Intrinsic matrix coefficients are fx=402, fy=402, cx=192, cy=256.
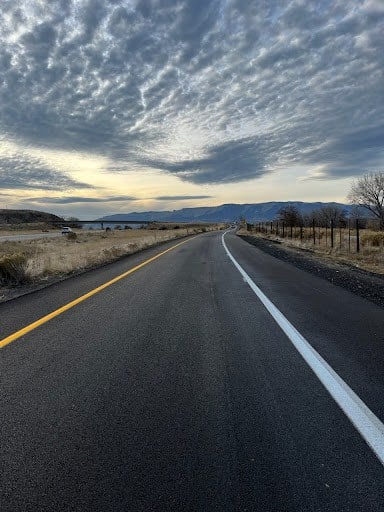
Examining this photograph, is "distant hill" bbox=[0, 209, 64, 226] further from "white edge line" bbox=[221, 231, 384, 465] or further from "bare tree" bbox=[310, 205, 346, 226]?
"white edge line" bbox=[221, 231, 384, 465]

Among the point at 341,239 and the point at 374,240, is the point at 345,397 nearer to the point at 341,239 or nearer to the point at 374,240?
the point at 374,240

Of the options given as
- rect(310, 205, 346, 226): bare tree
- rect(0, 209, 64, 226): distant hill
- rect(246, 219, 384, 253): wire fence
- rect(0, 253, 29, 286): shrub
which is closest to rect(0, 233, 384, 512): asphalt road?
rect(0, 253, 29, 286): shrub

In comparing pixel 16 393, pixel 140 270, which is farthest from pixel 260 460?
pixel 140 270

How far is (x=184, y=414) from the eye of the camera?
3371 mm

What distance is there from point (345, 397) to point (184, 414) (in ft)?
4.89

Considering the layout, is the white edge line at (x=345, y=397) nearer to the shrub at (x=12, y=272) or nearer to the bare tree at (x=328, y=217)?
the shrub at (x=12, y=272)

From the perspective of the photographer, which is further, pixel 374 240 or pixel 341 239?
pixel 341 239

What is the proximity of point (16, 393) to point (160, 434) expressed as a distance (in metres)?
1.60

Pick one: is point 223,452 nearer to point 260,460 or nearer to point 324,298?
point 260,460

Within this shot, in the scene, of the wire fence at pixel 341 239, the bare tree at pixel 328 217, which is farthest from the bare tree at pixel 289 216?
the wire fence at pixel 341 239

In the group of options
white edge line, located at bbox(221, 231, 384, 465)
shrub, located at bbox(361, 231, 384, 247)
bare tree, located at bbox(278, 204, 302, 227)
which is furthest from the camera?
bare tree, located at bbox(278, 204, 302, 227)

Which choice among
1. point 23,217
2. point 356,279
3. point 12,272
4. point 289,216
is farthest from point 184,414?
point 23,217

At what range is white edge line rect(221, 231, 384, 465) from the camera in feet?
9.75

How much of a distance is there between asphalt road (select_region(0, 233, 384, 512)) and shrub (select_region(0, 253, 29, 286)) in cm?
463
